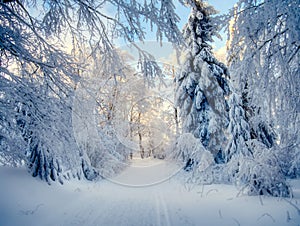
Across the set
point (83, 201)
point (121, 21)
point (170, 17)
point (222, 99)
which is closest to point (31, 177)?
point (83, 201)

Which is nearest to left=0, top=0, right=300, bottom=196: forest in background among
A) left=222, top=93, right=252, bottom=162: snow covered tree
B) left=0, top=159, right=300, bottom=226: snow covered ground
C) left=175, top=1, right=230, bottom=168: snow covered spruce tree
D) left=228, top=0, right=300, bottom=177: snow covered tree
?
left=228, top=0, right=300, bottom=177: snow covered tree

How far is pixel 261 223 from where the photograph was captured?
4340 millimetres

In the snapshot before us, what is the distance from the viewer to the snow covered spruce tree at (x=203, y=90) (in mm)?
12734

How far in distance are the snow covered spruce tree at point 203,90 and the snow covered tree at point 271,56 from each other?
820 cm

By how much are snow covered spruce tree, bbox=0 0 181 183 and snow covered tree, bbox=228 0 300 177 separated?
1158mm

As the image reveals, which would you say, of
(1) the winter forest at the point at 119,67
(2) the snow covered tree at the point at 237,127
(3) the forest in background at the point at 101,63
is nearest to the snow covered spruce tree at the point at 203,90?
(2) the snow covered tree at the point at 237,127

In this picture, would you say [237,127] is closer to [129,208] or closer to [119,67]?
[129,208]

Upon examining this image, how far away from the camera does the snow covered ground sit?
469 centimetres

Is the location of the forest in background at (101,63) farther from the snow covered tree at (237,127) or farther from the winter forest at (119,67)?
the snow covered tree at (237,127)

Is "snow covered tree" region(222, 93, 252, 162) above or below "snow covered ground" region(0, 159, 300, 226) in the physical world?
above

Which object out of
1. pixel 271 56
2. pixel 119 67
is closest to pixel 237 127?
pixel 271 56

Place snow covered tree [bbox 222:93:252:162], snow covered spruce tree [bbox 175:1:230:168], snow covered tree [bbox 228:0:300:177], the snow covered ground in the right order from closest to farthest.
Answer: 1. snow covered tree [bbox 228:0:300:177]
2. the snow covered ground
3. snow covered tree [bbox 222:93:252:162]
4. snow covered spruce tree [bbox 175:1:230:168]

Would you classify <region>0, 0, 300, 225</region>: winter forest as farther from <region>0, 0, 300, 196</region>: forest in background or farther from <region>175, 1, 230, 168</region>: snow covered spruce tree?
<region>175, 1, 230, 168</region>: snow covered spruce tree

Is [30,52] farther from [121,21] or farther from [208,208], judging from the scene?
[208,208]
